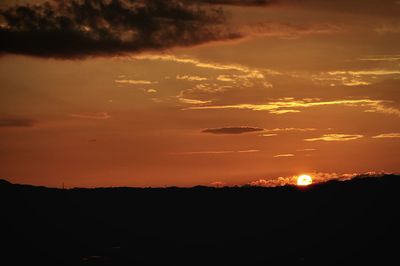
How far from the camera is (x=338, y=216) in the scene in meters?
103

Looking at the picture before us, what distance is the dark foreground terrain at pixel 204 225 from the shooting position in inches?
3460

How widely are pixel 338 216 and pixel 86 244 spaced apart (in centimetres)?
3753

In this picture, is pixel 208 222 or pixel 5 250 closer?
pixel 5 250

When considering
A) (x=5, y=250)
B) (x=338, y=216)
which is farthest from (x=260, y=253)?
(x=5, y=250)

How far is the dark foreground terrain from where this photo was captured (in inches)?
3460

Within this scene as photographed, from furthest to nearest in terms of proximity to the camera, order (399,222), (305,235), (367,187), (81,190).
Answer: (81,190)
(367,187)
(305,235)
(399,222)

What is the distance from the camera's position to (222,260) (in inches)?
3455

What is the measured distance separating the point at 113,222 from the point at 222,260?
114ft

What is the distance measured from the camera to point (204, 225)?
116 meters

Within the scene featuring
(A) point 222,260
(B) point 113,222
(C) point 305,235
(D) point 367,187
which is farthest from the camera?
(B) point 113,222

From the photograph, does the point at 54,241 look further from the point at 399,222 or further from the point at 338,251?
the point at 399,222

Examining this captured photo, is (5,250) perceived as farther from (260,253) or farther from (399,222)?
(399,222)

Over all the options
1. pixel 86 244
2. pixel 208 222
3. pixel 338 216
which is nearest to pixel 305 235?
pixel 338 216

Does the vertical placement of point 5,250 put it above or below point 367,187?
below
